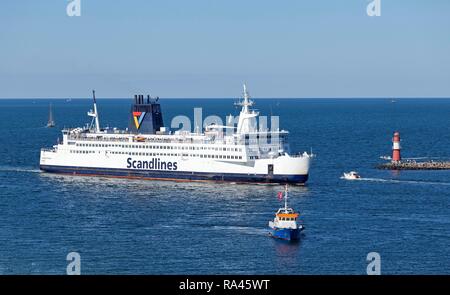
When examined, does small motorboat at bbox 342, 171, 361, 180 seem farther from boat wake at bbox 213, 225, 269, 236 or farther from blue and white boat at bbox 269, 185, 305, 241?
blue and white boat at bbox 269, 185, 305, 241

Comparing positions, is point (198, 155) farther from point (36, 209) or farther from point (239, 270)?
point (239, 270)

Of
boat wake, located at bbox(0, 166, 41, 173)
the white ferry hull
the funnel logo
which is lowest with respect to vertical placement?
boat wake, located at bbox(0, 166, 41, 173)

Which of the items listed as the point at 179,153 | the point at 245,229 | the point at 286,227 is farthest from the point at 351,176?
the point at 286,227

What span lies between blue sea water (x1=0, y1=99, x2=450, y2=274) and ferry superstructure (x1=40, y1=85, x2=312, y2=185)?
5.39ft

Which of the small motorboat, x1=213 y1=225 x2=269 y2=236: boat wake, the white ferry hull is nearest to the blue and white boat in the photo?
x1=213 y1=225 x2=269 y2=236: boat wake

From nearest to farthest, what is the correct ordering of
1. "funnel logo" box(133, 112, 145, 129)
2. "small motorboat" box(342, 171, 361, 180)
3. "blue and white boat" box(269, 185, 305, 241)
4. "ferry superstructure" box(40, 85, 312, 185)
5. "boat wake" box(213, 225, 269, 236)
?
1. "blue and white boat" box(269, 185, 305, 241)
2. "boat wake" box(213, 225, 269, 236)
3. "ferry superstructure" box(40, 85, 312, 185)
4. "small motorboat" box(342, 171, 361, 180)
5. "funnel logo" box(133, 112, 145, 129)

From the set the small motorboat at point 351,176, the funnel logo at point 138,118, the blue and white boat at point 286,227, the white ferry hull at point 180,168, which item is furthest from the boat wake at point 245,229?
the funnel logo at point 138,118

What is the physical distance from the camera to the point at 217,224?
175 feet

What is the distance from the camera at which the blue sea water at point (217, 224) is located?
142ft

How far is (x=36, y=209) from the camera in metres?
59.5

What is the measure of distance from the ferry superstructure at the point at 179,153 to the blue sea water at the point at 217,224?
164 cm

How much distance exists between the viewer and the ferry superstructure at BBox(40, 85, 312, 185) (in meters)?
71.9

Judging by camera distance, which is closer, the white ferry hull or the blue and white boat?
the blue and white boat
